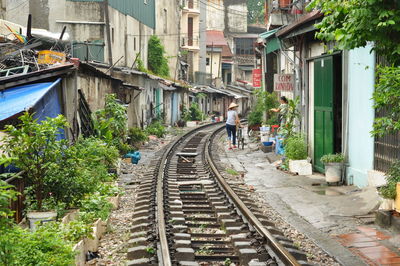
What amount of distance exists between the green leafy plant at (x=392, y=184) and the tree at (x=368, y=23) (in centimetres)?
289

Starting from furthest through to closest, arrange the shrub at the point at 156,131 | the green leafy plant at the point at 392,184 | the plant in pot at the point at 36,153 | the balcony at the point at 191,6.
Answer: the balcony at the point at 191,6, the shrub at the point at 156,131, the green leafy plant at the point at 392,184, the plant in pot at the point at 36,153

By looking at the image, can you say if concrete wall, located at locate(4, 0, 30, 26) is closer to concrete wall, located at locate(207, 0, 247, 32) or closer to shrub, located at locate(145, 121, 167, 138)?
shrub, located at locate(145, 121, 167, 138)

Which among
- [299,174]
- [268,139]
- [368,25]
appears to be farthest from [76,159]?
[268,139]

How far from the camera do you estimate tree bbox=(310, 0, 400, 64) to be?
18.8 feet

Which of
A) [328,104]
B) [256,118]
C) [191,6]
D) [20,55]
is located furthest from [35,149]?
[191,6]

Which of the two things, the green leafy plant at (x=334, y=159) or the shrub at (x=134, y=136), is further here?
the shrub at (x=134, y=136)

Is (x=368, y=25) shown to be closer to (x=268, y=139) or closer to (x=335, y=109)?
(x=335, y=109)

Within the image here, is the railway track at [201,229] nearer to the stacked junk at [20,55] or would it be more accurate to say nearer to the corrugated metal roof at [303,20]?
the corrugated metal roof at [303,20]

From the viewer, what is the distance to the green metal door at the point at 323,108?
45.5ft

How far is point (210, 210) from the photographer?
1000 cm

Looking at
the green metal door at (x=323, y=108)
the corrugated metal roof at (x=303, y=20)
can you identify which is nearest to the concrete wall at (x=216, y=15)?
the corrugated metal roof at (x=303, y=20)

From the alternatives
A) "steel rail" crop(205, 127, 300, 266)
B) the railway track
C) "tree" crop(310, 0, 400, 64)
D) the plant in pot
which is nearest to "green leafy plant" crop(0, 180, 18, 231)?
the railway track

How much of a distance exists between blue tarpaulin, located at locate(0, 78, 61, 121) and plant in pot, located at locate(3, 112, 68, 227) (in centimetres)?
188

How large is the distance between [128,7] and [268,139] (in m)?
15.9
